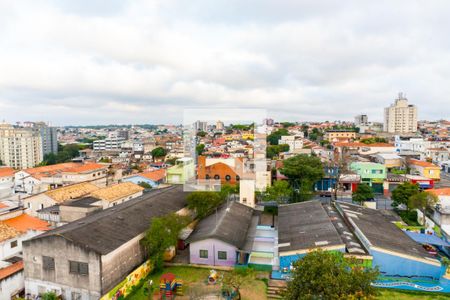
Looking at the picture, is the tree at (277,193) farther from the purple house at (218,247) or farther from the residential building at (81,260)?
the residential building at (81,260)

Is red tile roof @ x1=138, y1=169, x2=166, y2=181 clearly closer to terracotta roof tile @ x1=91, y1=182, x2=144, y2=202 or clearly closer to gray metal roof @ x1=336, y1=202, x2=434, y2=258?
terracotta roof tile @ x1=91, y1=182, x2=144, y2=202

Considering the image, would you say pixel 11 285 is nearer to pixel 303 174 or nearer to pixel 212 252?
pixel 212 252

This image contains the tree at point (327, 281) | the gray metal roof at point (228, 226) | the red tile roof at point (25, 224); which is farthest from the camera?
the red tile roof at point (25, 224)

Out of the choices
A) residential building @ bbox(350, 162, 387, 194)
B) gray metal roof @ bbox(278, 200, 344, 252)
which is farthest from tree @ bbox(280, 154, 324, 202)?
residential building @ bbox(350, 162, 387, 194)

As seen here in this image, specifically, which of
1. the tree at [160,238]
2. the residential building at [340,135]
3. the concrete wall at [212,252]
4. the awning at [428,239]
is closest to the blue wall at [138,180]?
the tree at [160,238]

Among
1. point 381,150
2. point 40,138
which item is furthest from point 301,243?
point 40,138

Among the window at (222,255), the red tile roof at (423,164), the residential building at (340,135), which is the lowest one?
the window at (222,255)
